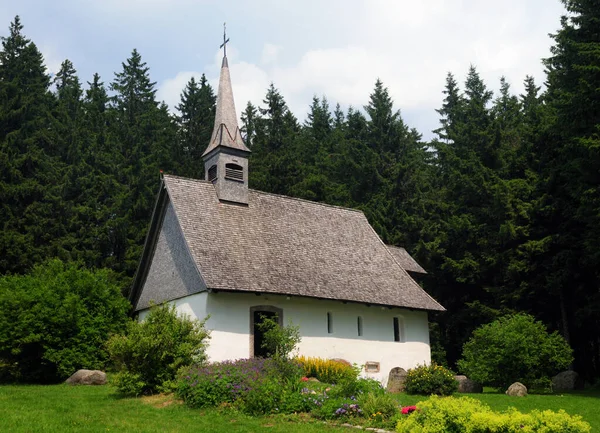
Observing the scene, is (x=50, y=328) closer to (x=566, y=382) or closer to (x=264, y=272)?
(x=264, y=272)

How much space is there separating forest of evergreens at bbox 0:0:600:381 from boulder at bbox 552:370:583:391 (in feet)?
12.3

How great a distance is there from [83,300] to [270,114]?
1233 inches

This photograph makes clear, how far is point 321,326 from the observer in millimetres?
24062

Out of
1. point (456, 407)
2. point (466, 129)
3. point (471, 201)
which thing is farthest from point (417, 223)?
point (456, 407)

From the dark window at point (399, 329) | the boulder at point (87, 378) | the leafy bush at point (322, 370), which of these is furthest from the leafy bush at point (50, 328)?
the dark window at point (399, 329)

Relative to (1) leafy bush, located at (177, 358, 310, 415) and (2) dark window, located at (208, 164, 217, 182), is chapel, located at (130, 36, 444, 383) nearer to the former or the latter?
(2) dark window, located at (208, 164, 217, 182)

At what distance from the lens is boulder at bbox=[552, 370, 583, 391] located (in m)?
24.8

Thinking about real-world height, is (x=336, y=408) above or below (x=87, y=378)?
below

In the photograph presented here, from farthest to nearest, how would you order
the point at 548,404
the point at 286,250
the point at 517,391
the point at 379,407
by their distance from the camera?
the point at 286,250 < the point at 517,391 < the point at 548,404 < the point at 379,407

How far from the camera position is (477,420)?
9.58m

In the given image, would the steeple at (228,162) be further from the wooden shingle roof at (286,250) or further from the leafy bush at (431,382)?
the leafy bush at (431,382)

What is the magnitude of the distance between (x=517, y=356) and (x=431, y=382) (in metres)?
4.74

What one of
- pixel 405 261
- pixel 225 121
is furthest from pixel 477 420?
pixel 405 261

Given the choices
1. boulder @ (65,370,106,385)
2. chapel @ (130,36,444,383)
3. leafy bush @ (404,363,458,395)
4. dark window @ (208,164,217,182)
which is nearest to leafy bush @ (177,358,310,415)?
chapel @ (130,36,444,383)
